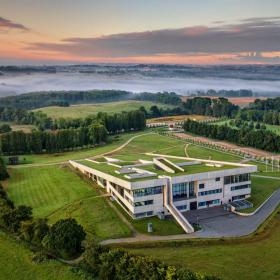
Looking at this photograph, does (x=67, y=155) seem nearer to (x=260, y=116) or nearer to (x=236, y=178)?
(x=236, y=178)

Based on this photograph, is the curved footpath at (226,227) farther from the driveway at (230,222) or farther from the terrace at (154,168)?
the terrace at (154,168)

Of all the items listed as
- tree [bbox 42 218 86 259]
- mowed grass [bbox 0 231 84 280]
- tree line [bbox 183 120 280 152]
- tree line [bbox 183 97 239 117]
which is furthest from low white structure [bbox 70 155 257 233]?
tree line [bbox 183 97 239 117]

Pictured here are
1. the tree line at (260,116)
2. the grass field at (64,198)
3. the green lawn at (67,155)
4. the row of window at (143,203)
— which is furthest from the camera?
the tree line at (260,116)

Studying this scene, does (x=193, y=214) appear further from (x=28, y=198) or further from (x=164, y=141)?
(x=164, y=141)

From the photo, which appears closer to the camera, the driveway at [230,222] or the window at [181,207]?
the driveway at [230,222]

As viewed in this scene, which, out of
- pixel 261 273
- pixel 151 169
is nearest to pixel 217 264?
pixel 261 273

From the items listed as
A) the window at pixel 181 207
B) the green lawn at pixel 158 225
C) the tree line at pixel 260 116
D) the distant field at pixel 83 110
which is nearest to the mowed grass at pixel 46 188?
the green lawn at pixel 158 225

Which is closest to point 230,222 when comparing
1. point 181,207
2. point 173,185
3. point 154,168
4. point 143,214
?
point 181,207

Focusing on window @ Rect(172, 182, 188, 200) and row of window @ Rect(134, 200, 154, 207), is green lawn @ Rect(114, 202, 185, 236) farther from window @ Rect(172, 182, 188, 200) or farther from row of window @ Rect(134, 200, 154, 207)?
window @ Rect(172, 182, 188, 200)
